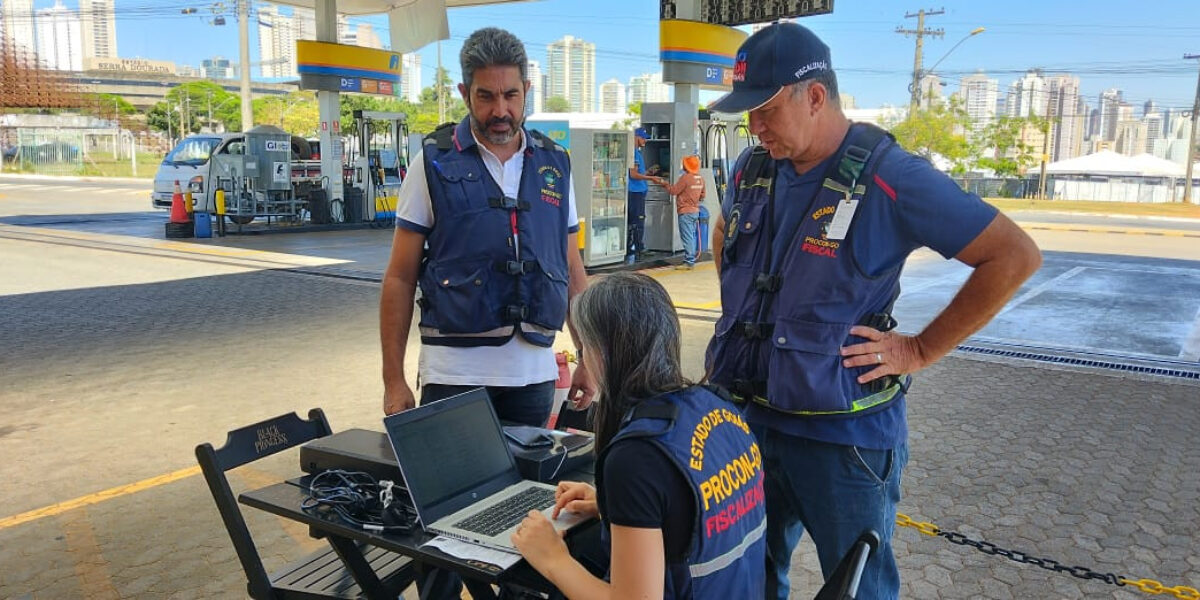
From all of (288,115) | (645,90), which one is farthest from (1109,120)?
(288,115)

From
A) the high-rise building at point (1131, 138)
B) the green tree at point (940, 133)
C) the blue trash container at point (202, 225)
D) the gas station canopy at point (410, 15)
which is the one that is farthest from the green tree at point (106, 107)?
the high-rise building at point (1131, 138)

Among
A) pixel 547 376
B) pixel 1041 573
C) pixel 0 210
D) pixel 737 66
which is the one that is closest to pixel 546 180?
pixel 547 376

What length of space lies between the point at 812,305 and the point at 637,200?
38.3 feet

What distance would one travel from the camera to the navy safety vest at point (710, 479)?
1.81 metres

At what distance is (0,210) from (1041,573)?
84.9 feet

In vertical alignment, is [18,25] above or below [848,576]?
above

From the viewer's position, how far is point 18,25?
9212 cm

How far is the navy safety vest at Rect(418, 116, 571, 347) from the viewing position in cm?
288

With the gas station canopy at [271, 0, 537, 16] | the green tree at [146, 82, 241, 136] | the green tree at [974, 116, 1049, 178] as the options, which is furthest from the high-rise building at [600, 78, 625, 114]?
the gas station canopy at [271, 0, 537, 16]

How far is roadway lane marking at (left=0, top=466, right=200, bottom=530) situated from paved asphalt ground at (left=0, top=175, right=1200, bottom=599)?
14 mm

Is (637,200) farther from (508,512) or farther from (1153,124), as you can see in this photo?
(1153,124)

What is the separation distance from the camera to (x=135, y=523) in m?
4.14

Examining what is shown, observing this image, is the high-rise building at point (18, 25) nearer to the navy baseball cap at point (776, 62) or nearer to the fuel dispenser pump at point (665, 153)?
the fuel dispenser pump at point (665, 153)

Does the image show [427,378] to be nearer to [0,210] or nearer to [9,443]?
[9,443]
